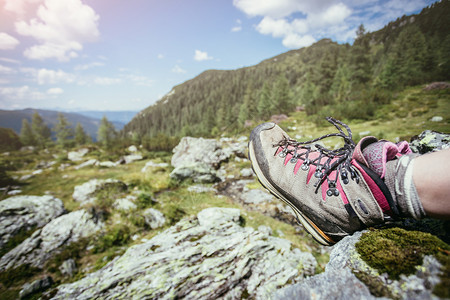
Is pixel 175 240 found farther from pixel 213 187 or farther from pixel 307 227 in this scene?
pixel 213 187

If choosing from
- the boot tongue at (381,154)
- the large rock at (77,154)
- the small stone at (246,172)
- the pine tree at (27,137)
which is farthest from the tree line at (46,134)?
the boot tongue at (381,154)

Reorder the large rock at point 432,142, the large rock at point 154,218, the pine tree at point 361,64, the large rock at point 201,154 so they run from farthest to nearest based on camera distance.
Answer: the pine tree at point 361,64 < the large rock at point 201,154 < the large rock at point 154,218 < the large rock at point 432,142

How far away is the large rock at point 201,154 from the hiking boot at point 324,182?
11.6m

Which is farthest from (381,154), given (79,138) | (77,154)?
(79,138)

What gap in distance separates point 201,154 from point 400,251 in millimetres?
14215

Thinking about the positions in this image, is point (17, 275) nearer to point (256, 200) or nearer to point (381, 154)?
point (256, 200)

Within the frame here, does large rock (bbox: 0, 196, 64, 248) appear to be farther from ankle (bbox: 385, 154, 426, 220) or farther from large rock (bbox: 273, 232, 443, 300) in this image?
ankle (bbox: 385, 154, 426, 220)

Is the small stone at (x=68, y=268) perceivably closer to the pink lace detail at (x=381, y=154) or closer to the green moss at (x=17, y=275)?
the green moss at (x=17, y=275)

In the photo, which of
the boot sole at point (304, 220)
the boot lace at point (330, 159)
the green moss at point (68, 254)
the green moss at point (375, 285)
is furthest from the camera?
the green moss at point (68, 254)

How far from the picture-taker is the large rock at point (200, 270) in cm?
307

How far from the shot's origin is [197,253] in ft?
11.8

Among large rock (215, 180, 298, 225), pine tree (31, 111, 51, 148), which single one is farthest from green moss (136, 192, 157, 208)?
pine tree (31, 111, 51, 148)

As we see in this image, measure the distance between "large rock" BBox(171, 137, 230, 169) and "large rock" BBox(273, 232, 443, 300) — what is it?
1227cm

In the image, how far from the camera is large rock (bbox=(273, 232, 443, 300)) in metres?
0.78
